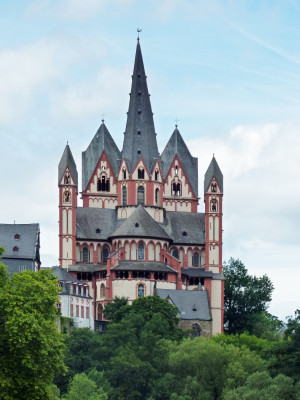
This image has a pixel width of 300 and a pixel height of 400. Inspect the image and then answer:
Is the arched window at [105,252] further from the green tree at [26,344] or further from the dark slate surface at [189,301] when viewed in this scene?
the green tree at [26,344]

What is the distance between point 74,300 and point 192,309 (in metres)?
13.1

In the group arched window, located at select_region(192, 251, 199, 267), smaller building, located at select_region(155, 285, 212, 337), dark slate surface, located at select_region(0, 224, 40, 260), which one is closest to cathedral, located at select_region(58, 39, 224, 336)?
arched window, located at select_region(192, 251, 199, 267)

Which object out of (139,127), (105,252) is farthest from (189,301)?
(139,127)

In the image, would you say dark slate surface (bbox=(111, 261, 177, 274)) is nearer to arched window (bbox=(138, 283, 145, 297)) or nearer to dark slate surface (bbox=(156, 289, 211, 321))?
arched window (bbox=(138, 283, 145, 297))

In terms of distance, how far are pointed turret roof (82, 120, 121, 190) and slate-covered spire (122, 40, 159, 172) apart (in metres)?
5.20

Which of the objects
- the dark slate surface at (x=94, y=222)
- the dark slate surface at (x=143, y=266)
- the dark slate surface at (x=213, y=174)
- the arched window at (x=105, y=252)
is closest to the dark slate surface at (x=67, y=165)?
the dark slate surface at (x=94, y=222)

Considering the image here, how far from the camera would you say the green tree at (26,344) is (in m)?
74.2

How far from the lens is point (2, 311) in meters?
75.6

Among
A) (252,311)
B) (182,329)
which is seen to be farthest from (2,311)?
(252,311)

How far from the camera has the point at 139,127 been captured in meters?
156

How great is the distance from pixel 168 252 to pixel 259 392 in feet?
181

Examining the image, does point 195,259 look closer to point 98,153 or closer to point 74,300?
point 98,153

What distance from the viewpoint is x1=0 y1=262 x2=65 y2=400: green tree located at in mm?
74188

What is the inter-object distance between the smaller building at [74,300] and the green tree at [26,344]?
177ft
